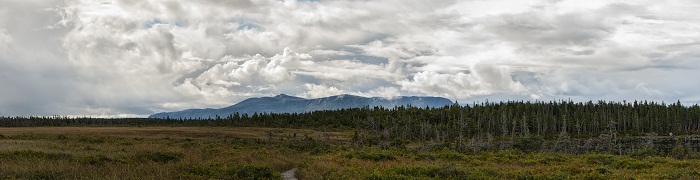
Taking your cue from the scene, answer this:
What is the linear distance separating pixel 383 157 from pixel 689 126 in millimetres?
202914

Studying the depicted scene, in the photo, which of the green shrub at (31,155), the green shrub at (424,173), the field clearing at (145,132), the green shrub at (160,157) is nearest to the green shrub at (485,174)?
the green shrub at (424,173)

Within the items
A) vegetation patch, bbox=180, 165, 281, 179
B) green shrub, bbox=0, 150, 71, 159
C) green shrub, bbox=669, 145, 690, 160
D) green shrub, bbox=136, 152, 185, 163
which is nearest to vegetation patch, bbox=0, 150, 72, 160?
green shrub, bbox=0, 150, 71, 159

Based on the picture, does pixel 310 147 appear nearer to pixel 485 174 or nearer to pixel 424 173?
pixel 424 173

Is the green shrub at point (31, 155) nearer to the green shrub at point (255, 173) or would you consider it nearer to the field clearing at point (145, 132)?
the green shrub at point (255, 173)

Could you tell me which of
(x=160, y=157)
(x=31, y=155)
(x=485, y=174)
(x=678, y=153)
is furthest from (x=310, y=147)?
(x=678, y=153)

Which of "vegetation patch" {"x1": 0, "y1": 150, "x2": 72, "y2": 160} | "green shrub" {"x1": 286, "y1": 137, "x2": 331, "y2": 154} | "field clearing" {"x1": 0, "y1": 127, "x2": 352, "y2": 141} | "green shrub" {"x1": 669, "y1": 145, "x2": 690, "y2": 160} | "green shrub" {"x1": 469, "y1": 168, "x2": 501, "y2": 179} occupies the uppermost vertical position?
"vegetation patch" {"x1": 0, "y1": 150, "x2": 72, "y2": 160}

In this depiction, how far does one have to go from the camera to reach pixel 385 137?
130625mm

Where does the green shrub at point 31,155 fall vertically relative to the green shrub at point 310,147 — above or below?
above

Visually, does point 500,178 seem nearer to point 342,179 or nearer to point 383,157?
point 342,179

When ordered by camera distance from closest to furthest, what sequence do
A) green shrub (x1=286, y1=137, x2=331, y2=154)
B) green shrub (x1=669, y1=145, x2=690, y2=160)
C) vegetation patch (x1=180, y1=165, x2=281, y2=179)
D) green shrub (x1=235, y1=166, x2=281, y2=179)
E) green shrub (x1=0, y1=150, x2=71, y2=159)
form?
1. vegetation patch (x1=180, y1=165, x2=281, y2=179)
2. green shrub (x1=235, y1=166, x2=281, y2=179)
3. green shrub (x1=0, y1=150, x2=71, y2=159)
4. green shrub (x1=286, y1=137, x2=331, y2=154)
5. green shrub (x1=669, y1=145, x2=690, y2=160)

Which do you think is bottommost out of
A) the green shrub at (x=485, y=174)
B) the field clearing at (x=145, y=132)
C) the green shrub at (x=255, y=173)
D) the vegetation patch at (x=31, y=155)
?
the field clearing at (x=145, y=132)

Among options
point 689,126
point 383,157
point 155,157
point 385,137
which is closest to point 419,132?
point 385,137

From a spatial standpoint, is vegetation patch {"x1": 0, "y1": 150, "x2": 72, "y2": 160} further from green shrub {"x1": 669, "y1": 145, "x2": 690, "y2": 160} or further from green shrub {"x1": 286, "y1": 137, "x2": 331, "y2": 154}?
green shrub {"x1": 669, "y1": 145, "x2": 690, "y2": 160}

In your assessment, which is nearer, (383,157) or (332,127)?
(383,157)
